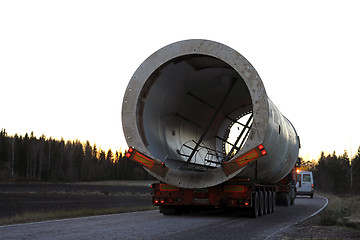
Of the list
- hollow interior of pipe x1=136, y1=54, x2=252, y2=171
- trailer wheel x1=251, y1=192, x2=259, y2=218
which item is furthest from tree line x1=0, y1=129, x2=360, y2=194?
trailer wheel x1=251, y1=192, x2=259, y2=218

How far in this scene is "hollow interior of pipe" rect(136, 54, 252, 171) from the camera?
13.0 m

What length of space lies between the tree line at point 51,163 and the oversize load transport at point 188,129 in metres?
66.1

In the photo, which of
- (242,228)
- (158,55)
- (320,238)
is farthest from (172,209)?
(320,238)

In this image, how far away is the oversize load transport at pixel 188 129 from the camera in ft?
39.2

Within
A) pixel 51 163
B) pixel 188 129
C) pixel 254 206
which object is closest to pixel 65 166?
pixel 51 163

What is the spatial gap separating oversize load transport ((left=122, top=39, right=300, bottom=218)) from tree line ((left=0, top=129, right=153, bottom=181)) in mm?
66136

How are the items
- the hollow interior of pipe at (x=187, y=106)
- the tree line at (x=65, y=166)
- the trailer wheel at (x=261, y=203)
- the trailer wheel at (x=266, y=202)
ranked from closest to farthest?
1. the hollow interior of pipe at (x=187, y=106)
2. the trailer wheel at (x=261, y=203)
3. the trailer wheel at (x=266, y=202)
4. the tree line at (x=65, y=166)

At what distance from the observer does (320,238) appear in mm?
8750

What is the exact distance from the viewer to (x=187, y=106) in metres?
15.5

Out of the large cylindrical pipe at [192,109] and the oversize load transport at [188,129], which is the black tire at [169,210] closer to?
the oversize load transport at [188,129]

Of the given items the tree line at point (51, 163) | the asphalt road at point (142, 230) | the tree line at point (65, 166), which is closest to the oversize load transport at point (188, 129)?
the asphalt road at point (142, 230)

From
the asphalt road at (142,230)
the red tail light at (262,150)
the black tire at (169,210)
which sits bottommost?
the asphalt road at (142,230)

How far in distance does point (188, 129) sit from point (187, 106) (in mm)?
985

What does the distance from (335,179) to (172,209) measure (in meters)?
95.1
